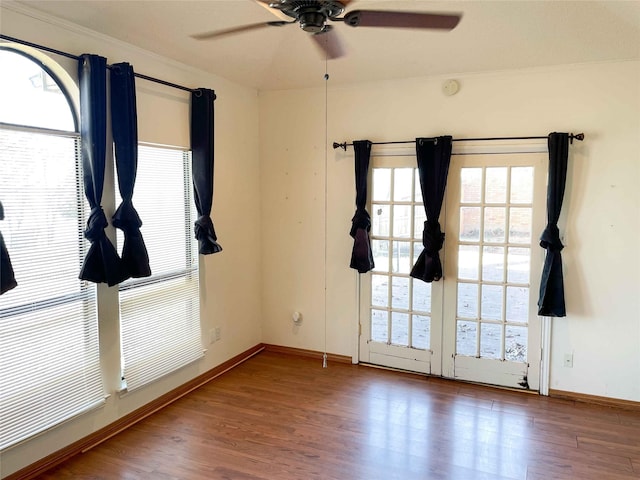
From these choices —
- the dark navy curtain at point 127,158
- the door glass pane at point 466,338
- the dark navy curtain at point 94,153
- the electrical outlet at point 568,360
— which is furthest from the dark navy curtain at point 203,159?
the electrical outlet at point 568,360

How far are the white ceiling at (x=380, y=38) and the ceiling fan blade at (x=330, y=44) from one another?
87 millimetres

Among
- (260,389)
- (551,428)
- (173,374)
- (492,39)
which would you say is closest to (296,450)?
(260,389)

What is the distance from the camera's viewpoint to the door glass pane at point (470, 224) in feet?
12.3

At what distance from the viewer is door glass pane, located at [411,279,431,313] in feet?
13.0

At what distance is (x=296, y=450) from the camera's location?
287 centimetres

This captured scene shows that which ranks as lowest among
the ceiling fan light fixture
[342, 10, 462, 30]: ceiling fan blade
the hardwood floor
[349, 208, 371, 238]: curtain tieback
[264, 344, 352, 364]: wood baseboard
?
the hardwood floor

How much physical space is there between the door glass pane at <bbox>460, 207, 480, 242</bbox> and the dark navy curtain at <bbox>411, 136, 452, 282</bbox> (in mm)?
184

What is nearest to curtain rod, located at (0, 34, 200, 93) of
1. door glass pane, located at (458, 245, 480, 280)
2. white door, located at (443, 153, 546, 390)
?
white door, located at (443, 153, 546, 390)

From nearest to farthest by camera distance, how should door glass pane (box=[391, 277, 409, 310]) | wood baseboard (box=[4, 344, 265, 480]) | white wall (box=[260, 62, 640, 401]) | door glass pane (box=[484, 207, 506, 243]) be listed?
wood baseboard (box=[4, 344, 265, 480])
white wall (box=[260, 62, 640, 401])
door glass pane (box=[484, 207, 506, 243])
door glass pane (box=[391, 277, 409, 310])

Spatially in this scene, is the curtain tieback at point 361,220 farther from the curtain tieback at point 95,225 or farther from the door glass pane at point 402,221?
the curtain tieback at point 95,225

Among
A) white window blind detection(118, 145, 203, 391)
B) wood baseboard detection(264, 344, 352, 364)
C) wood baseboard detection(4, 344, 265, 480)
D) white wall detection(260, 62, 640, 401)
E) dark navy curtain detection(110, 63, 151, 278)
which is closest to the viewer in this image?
wood baseboard detection(4, 344, 265, 480)

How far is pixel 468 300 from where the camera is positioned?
384cm

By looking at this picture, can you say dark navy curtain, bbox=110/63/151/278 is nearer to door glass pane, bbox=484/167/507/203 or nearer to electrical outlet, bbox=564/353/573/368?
door glass pane, bbox=484/167/507/203

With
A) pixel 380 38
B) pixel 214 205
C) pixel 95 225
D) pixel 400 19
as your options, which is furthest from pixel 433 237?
pixel 95 225
